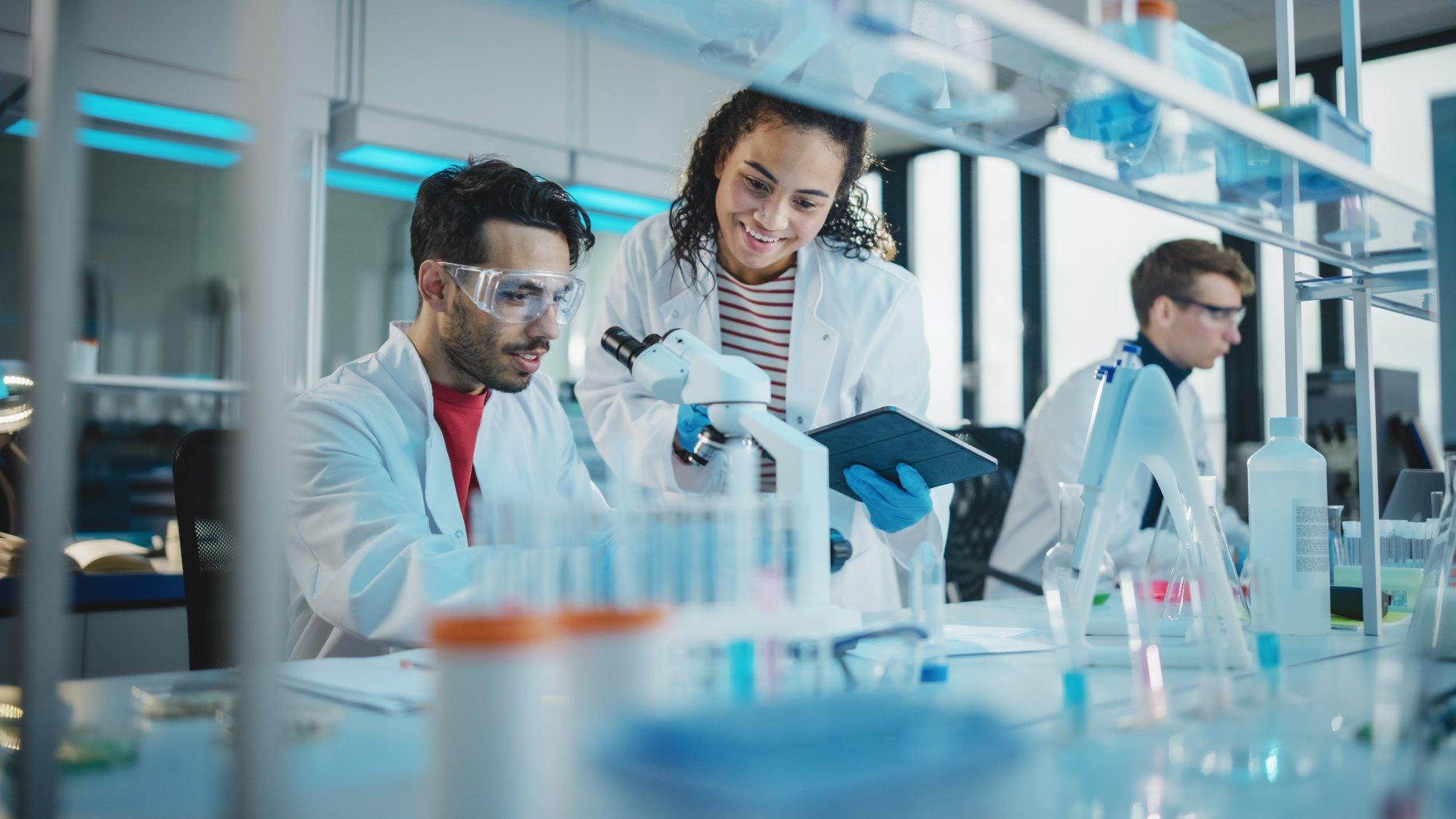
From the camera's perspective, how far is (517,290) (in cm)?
189

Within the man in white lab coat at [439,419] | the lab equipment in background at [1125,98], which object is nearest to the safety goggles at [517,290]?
the man in white lab coat at [439,419]

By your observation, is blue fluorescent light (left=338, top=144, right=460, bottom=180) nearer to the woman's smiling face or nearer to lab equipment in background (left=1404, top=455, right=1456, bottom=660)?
the woman's smiling face

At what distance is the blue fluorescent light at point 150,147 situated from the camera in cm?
346

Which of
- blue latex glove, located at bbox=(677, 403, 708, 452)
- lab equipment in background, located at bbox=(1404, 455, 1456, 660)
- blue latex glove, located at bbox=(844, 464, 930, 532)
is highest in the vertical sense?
blue latex glove, located at bbox=(677, 403, 708, 452)

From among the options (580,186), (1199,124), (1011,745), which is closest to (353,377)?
(1199,124)

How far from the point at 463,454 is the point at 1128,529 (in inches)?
66.8

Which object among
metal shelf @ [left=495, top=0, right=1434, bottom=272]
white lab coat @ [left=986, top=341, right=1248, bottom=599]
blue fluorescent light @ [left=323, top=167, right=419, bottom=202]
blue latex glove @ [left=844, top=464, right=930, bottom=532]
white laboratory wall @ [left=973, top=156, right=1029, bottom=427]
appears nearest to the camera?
metal shelf @ [left=495, top=0, right=1434, bottom=272]

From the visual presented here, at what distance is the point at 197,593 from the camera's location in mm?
1653

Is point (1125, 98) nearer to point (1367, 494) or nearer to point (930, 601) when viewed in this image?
point (930, 601)

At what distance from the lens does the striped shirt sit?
7.47ft

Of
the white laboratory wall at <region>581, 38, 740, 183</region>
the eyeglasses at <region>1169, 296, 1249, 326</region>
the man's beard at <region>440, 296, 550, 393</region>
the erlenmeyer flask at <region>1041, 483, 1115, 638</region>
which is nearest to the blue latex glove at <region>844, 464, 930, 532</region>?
the erlenmeyer flask at <region>1041, 483, 1115, 638</region>

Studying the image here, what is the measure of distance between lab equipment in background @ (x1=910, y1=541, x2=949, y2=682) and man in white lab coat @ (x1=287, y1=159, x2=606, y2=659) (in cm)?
59

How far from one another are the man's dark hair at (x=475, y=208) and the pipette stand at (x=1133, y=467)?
1.10 meters

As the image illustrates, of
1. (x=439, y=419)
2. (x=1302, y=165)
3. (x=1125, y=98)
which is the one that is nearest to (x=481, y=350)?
(x=439, y=419)
